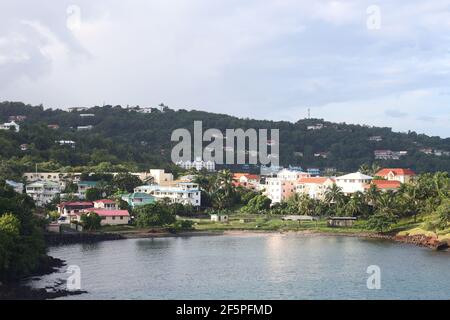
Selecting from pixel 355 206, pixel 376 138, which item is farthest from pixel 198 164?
pixel 376 138

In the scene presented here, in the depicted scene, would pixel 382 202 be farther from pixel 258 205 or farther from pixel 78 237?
pixel 78 237

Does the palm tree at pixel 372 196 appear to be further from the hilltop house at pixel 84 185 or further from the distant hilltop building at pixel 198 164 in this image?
the distant hilltop building at pixel 198 164

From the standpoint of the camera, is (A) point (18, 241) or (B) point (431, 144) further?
(B) point (431, 144)

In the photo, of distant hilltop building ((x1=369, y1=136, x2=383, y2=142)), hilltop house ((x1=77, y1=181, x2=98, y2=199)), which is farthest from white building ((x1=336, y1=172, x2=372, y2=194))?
→ distant hilltop building ((x1=369, y1=136, x2=383, y2=142))

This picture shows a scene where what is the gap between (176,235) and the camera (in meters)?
47.1

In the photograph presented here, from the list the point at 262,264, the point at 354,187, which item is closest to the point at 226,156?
the point at 354,187

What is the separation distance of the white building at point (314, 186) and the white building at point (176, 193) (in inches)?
398

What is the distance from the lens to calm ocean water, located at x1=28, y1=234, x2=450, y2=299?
25828 millimetres

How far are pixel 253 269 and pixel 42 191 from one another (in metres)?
32.0

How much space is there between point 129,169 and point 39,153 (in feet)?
33.6

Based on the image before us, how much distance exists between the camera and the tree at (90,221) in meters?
46.6

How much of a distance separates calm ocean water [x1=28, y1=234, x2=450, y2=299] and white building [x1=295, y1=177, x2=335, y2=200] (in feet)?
54.7

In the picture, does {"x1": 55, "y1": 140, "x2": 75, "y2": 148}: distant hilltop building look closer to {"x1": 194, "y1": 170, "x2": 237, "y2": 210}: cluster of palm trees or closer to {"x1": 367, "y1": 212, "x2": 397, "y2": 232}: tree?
{"x1": 194, "y1": 170, "x2": 237, "y2": 210}: cluster of palm trees
